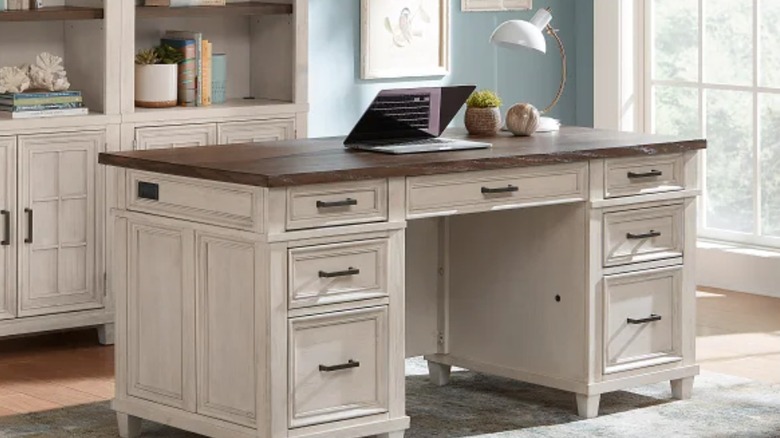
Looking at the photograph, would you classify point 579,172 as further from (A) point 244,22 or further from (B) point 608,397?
(A) point 244,22

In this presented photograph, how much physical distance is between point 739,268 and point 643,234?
2.13m

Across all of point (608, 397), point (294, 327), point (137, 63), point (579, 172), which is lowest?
point (608, 397)

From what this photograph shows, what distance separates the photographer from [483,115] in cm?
526

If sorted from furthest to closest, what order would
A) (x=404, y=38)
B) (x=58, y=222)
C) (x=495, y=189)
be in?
(x=404, y=38)
(x=58, y=222)
(x=495, y=189)

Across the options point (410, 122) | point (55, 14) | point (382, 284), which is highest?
point (55, 14)

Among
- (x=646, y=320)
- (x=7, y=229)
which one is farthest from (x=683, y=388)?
(x=7, y=229)

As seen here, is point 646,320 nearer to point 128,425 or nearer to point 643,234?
point 643,234

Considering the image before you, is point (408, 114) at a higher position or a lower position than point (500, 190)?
higher

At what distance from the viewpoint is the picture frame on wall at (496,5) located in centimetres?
720

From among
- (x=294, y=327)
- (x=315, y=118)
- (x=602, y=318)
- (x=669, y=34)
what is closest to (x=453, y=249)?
(x=602, y=318)

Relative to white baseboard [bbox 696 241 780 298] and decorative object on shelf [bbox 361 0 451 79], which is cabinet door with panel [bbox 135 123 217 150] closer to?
decorative object on shelf [bbox 361 0 451 79]

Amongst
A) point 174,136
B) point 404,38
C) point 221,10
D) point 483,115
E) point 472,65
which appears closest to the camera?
point 483,115

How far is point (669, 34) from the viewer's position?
730cm

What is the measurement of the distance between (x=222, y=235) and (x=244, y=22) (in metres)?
2.45
